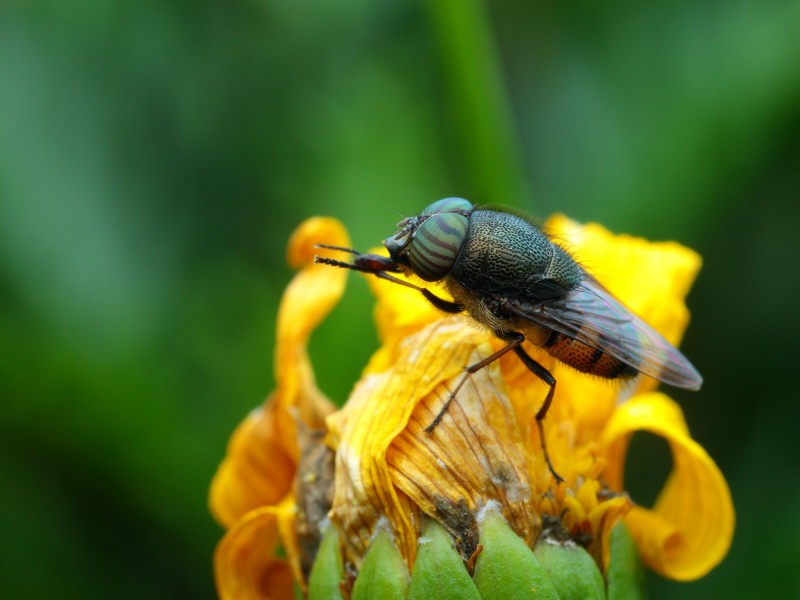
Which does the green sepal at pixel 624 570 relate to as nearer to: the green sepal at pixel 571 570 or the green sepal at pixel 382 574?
the green sepal at pixel 571 570

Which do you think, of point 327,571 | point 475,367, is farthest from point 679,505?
point 327,571

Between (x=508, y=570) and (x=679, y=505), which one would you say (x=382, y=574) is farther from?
(x=679, y=505)

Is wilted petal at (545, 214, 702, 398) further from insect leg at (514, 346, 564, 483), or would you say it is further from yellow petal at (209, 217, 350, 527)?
yellow petal at (209, 217, 350, 527)

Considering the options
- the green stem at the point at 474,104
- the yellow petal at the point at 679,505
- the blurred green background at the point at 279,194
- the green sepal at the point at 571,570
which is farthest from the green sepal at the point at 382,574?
the green stem at the point at 474,104

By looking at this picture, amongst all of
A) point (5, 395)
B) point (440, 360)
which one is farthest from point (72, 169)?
point (440, 360)

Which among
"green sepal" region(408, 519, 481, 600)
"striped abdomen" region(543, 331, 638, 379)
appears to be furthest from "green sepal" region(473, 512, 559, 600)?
"striped abdomen" region(543, 331, 638, 379)
